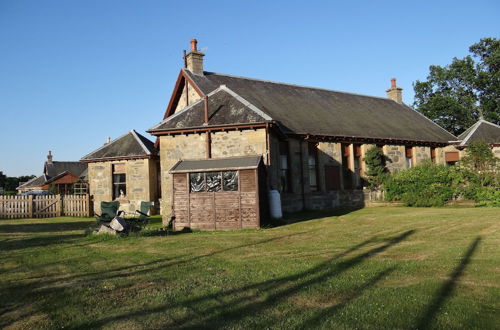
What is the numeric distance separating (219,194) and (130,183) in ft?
35.5

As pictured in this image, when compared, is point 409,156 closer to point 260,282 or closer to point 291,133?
point 291,133

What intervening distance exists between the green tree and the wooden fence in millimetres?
15219

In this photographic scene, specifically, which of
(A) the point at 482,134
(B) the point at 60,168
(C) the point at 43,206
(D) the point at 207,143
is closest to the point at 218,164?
(D) the point at 207,143

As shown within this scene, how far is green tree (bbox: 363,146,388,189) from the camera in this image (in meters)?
22.0

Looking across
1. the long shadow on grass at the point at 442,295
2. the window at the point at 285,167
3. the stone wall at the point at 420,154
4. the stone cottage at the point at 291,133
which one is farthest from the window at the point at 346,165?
the long shadow on grass at the point at 442,295

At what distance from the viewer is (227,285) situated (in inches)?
223

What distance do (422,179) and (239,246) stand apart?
43.7 ft

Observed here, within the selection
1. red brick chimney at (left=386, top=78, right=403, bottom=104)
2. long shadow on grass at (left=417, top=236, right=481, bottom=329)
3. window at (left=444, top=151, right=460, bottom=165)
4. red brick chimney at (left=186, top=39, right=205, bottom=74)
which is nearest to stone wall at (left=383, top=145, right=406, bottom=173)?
window at (left=444, top=151, right=460, bottom=165)

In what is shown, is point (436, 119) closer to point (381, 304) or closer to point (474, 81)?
point (474, 81)

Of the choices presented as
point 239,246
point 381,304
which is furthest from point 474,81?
point 381,304

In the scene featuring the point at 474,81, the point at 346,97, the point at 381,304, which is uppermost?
the point at 474,81

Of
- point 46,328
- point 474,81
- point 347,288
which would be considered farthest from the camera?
point 474,81

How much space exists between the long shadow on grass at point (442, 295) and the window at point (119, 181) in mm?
18816

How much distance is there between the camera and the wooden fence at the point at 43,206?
21672 millimetres
